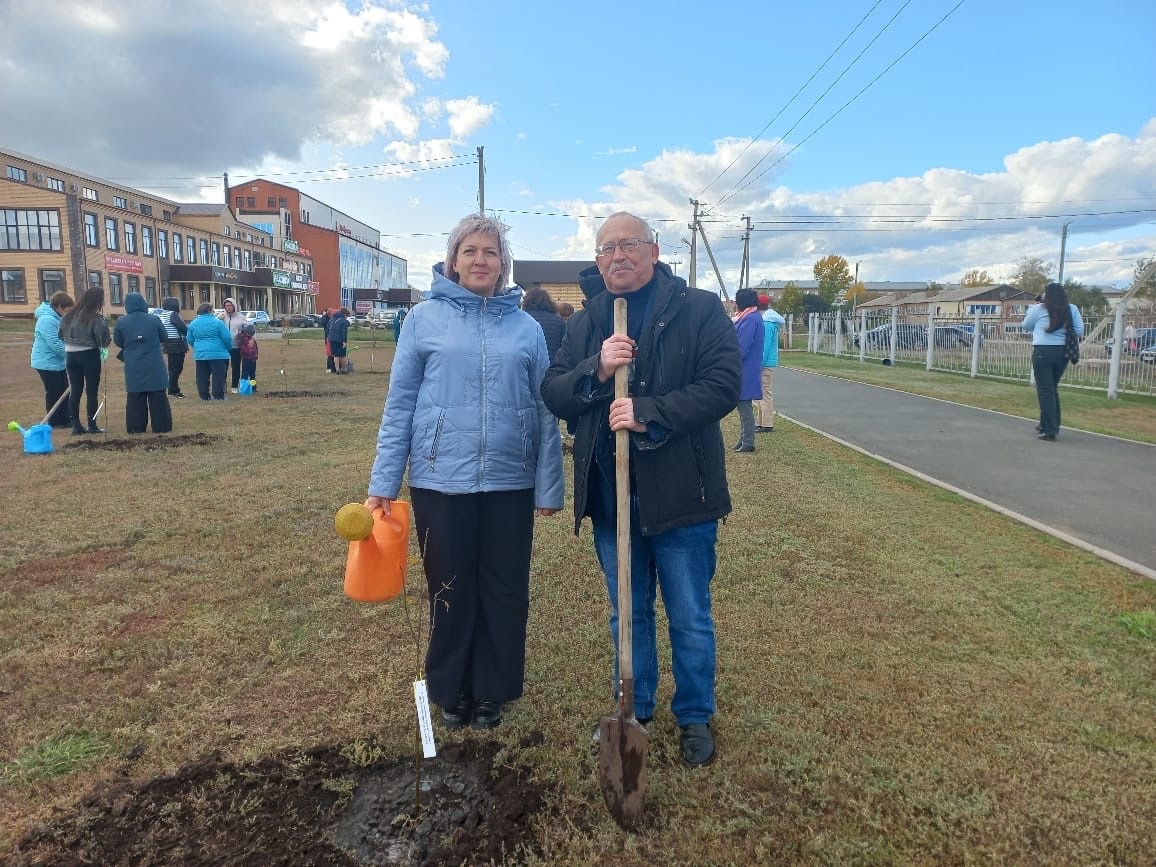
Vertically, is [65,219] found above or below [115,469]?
above

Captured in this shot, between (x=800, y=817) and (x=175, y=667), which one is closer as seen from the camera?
(x=800, y=817)

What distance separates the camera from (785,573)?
459 cm

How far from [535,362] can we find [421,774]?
5.22 ft

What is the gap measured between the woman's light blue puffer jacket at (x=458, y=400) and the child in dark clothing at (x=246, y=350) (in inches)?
507

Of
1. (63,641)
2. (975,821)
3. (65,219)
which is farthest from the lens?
(65,219)

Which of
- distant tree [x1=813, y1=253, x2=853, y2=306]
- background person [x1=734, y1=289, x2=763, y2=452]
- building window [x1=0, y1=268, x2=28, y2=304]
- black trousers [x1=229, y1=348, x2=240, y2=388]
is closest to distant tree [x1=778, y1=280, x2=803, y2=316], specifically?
distant tree [x1=813, y1=253, x2=853, y2=306]

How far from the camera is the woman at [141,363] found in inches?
349

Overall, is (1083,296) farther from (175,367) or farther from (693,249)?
(175,367)

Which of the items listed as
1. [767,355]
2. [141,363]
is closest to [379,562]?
[767,355]

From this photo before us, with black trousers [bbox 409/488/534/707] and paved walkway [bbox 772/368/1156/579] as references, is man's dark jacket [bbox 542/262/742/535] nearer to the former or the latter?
black trousers [bbox 409/488/534/707]

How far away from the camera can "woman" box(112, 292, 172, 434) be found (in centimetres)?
888

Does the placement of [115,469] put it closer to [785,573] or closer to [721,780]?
[785,573]

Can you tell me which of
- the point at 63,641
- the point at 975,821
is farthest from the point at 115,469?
the point at 975,821

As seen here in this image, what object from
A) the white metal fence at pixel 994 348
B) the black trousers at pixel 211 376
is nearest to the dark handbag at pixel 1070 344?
the white metal fence at pixel 994 348
